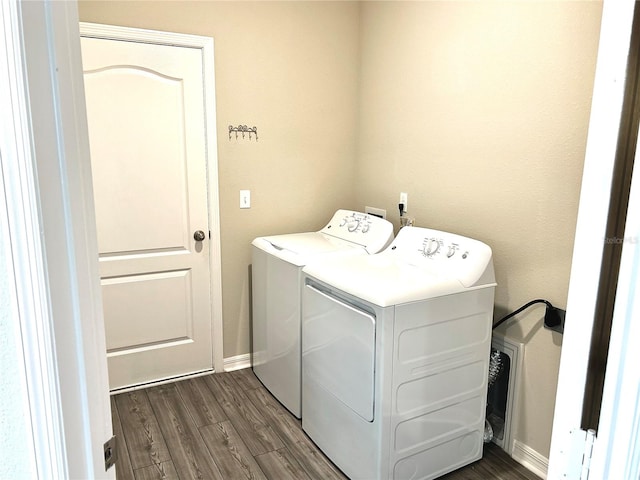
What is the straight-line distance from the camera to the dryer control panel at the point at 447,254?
2070mm

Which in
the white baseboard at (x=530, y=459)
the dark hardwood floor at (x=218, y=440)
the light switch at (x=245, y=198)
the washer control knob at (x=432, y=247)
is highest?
the light switch at (x=245, y=198)

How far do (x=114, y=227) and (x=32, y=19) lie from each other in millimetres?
2247

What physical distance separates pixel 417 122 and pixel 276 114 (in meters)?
0.90

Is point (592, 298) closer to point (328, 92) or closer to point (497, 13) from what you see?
point (497, 13)

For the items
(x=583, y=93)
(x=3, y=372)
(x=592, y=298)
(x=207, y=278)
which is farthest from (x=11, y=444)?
(x=207, y=278)

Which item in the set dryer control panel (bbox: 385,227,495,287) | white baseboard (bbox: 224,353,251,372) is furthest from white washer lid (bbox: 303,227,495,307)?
white baseboard (bbox: 224,353,251,372)

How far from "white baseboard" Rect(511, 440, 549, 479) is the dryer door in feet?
2.75

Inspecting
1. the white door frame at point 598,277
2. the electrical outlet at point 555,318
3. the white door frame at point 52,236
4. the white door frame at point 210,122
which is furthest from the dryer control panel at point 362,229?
the white door frame at point 52,236

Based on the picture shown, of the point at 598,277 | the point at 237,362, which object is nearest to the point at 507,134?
the point at 598,277

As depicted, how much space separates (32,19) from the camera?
60 centimetres

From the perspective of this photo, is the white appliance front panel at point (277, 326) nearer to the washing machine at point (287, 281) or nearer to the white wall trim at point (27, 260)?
the washing machine at point (287, 281)

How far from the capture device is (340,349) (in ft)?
6.82

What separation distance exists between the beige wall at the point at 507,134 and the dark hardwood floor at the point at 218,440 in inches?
33.1

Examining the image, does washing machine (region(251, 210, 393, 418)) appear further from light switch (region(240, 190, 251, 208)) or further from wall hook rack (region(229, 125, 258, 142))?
wall hook rack (region(229, 125, 258, 142))
